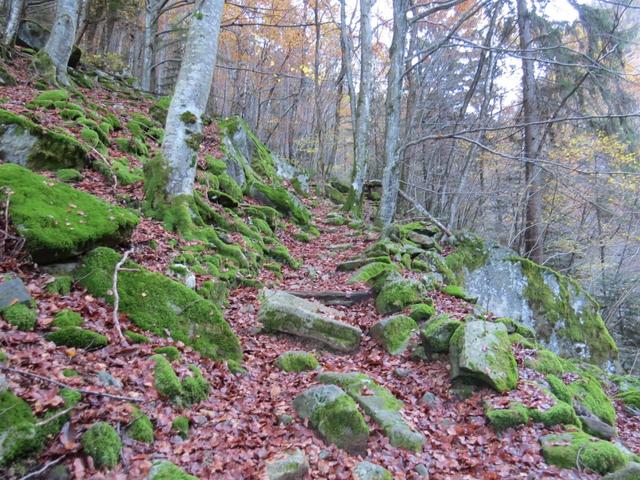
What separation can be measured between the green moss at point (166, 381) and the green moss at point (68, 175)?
464 cm

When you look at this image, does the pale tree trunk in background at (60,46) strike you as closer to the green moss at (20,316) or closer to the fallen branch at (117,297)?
the fallen branch at (117,297)

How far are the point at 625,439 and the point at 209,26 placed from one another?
9072 mm

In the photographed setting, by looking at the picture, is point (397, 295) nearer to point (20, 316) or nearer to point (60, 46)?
point (20, 316)

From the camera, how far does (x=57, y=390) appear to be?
299 cm

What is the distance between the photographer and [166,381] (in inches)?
147

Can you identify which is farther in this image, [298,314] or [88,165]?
[88,165]

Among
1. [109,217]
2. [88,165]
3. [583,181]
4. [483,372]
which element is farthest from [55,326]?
[583,181]

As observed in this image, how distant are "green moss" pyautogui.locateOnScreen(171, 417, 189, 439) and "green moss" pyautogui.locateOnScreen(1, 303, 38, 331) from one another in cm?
154

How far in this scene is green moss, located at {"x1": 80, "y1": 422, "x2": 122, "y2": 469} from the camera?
2.76 metres

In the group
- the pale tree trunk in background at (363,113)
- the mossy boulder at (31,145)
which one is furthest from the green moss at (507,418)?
the pale tree trunk in background at (363,113)

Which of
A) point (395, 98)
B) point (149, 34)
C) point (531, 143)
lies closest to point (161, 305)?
point (395, 98)

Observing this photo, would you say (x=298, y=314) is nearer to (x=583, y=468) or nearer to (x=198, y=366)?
(x=198, y=366)

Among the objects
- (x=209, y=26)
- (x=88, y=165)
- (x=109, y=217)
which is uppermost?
(x=209, y=26)

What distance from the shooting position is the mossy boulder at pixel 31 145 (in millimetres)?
6723
